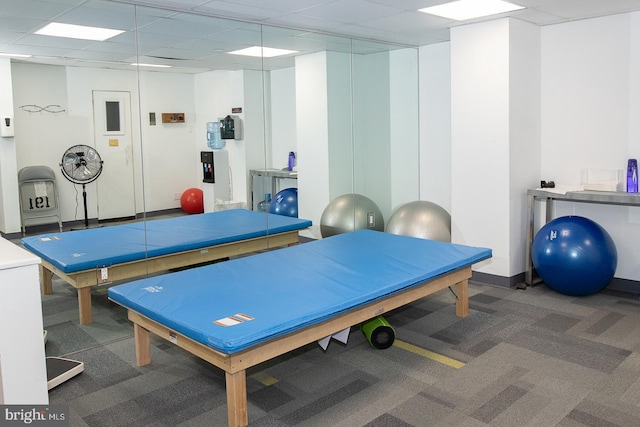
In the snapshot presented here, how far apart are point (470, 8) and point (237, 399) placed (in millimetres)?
3448

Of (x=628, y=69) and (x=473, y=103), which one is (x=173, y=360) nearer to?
(x=473, y=103)

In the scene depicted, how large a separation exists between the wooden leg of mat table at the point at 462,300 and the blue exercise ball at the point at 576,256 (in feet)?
2.95

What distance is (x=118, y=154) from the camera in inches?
161

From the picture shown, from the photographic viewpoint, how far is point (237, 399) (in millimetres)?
2592

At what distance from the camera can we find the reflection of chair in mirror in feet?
12.2

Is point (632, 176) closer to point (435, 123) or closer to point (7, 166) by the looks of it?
point (435, 123)

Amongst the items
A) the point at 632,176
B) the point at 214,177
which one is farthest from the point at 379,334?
the point at 632,176

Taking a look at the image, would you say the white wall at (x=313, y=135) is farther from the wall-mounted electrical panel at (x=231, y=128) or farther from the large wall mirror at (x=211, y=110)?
the wall-mounted electrical panel at (x=231, y=128)

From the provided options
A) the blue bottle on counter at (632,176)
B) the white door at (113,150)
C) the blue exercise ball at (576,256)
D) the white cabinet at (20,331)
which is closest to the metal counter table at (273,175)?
the white door at (113,150)

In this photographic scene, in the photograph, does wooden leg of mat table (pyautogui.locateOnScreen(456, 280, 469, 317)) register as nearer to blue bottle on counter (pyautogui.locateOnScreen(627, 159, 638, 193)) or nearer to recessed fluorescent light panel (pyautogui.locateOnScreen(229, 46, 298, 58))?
blue bottle on counter (pyautogui.locateOnScreen(627, 159, 638, 193))

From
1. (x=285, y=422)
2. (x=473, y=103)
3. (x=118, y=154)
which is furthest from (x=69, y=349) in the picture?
(x=473, y=103)

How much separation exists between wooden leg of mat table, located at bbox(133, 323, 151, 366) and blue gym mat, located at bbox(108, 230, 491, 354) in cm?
21

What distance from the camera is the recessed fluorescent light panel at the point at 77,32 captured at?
3.87 m

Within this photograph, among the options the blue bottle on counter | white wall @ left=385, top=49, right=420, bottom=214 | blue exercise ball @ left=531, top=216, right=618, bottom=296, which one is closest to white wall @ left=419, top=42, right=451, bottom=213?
white wall @ left=385, top=49, right=420, bottom=214
